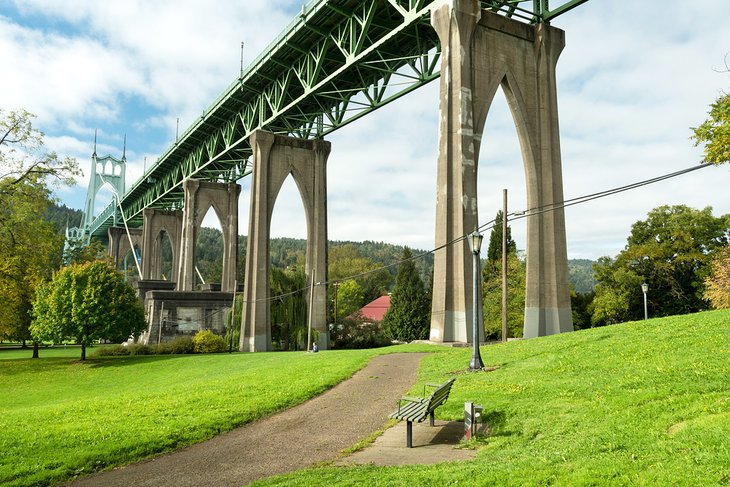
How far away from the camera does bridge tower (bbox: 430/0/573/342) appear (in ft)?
77.0

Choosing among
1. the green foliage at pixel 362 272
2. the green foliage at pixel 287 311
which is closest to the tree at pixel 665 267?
the green foliage at pixel 287 311

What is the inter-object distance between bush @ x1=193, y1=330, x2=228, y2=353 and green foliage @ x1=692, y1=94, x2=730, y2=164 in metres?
37.4

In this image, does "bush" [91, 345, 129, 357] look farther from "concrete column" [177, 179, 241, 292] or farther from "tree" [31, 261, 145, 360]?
"concrete column" [177, 179, 241, 292]

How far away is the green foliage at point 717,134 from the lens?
1408cm

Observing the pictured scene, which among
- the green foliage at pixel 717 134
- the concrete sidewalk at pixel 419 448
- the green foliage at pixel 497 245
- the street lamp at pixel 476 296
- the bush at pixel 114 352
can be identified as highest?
the green foliage at pixel 497 245

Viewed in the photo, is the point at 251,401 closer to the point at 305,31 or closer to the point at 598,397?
the point at 598,397

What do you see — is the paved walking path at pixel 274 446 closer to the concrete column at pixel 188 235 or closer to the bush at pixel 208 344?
the bush at pixel 208 344

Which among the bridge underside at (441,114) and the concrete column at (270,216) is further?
the concrete column at (270,216)

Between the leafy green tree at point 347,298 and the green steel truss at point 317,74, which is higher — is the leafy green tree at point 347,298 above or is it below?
below

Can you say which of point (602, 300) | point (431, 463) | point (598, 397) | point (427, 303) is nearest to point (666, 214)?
point (602, 300)

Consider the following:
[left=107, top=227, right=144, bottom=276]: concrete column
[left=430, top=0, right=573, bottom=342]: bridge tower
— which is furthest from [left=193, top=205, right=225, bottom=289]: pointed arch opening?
[left=430, top=0, right=573, bottom=342]: bridge tower

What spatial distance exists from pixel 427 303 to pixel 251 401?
49384 millimetres

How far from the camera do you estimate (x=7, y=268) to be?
30656mm

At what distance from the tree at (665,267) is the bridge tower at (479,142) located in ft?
79.7
